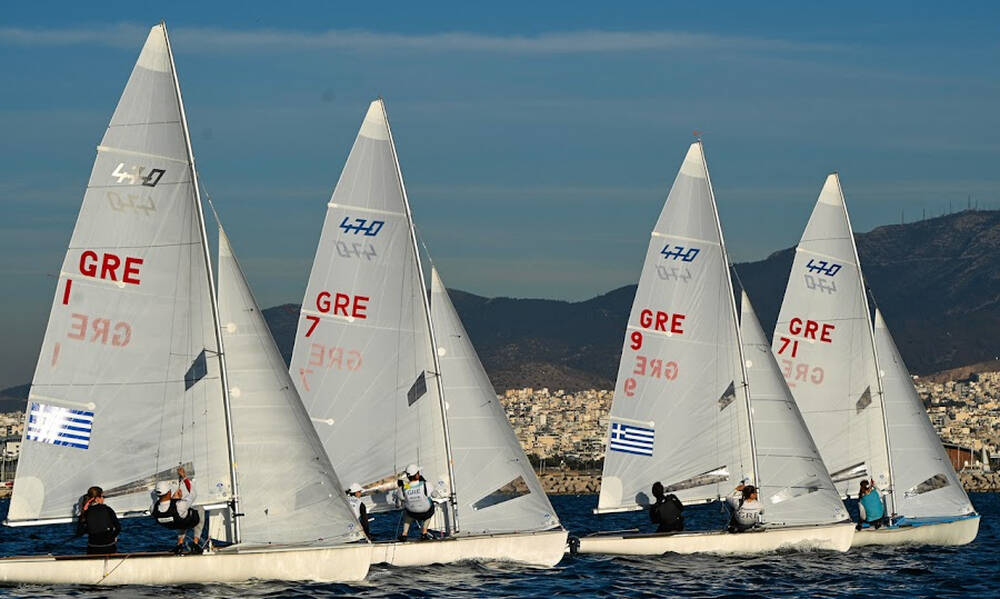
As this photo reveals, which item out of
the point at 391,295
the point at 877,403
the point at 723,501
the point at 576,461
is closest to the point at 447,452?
the point at 391,295

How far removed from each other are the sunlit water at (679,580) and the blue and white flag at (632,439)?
128 inches

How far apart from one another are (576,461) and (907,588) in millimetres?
158281

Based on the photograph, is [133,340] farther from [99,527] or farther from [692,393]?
[692,393]

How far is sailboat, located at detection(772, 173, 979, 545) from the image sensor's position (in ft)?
154

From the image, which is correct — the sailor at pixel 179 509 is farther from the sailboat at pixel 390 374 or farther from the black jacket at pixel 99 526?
the sailboat at pixel 390 374

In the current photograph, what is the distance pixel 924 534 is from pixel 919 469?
9.20 feet

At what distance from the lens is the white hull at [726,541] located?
1529 inches

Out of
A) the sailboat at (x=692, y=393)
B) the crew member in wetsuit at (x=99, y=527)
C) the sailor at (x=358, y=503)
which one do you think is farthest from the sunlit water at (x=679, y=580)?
the sailboat at (x=692, y=393)

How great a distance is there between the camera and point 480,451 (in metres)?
37.4

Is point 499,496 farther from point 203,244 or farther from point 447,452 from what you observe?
point 203,244

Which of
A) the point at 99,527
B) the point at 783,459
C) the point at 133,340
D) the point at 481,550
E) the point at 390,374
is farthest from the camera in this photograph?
the point at 783,459

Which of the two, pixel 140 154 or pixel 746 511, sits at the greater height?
pixel 140 154

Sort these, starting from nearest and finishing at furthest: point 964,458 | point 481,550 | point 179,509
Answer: point 179,509, point 481,550, point 964,458

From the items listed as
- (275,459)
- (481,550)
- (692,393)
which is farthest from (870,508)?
(275,459)
